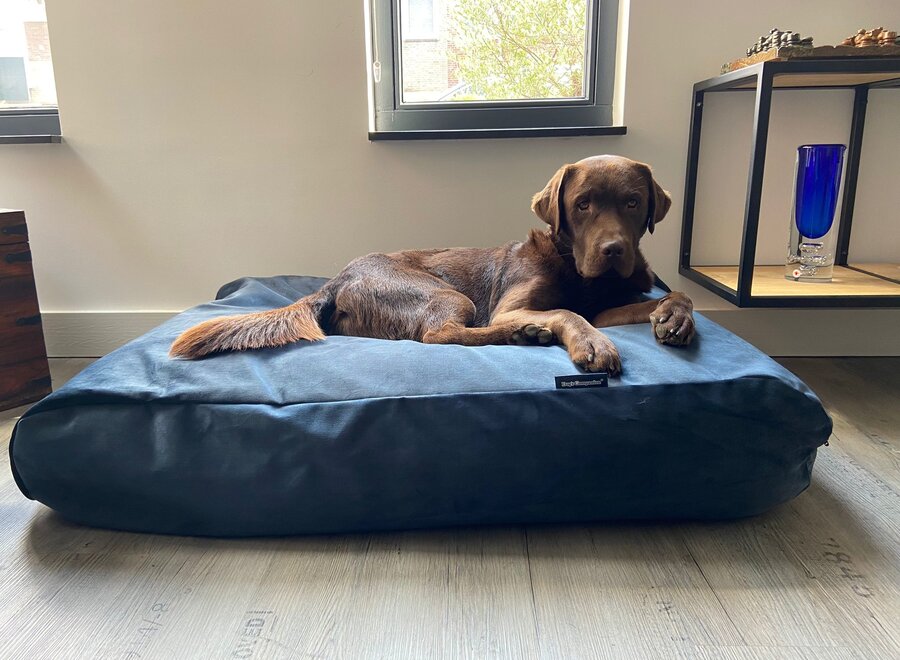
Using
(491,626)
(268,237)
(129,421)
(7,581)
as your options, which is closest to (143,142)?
(268,237)

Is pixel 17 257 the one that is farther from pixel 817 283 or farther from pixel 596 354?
pixel 817 283

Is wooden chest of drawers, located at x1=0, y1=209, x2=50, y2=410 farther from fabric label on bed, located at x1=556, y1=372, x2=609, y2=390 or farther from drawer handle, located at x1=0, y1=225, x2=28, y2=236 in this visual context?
fabric label on bed, located at x1=556, y1=372, x2=609, y2=390

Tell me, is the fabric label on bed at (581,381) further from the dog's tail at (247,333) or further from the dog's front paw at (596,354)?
the dog's tail at (247,333)

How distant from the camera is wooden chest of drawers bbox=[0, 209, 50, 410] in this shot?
226 cm

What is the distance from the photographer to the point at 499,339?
1.86m

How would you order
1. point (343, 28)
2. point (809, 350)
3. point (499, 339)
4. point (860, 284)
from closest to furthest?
point (499, 339) → point (860, 284) → point (343, 28) → point (809, 350)

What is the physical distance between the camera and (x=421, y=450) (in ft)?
4.75

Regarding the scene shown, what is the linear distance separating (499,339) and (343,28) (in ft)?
5.07

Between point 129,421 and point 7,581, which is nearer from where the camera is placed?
point 7,581

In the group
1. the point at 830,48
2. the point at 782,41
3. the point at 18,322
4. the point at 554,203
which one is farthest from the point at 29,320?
the point at 830,48

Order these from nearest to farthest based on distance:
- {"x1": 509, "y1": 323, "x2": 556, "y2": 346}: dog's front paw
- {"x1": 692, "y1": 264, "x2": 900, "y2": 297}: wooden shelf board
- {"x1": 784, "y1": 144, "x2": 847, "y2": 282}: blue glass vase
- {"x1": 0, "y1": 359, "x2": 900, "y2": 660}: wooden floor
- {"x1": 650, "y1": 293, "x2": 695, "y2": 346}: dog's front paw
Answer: {"x1": 0, "y1": 359, "x2": 900, "y2": 660}: wooden floor, {"x1": 650, "y1": 293, "x2": 695, "y2": 346}: dog's front paw, {"x1": 509, "y1": 323, "x2": 556, "y2": 346}: dog's front paw, {"x1": 692, "y1": 264, "x2": 900, "y2": 297}: wooden shelf board, {"x1": 784, "y1": 144, "x2": 847, "y2": 282}: blue glass vase

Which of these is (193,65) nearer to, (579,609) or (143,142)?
(143,142)

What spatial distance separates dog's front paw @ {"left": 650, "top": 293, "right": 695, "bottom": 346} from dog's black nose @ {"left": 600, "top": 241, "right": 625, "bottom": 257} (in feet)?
0.61

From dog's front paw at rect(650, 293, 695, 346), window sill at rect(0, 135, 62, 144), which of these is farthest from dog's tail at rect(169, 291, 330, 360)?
window sill at rect(0, 135, 62, 144)
